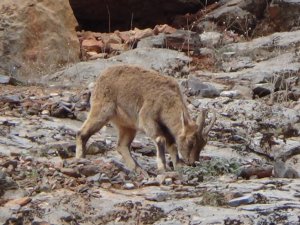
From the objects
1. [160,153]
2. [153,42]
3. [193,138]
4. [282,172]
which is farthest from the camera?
[153,42]

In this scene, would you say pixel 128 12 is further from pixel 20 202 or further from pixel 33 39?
pixel 20 202

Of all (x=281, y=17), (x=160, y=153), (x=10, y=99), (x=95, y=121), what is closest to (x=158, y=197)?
(x=160, y=153)

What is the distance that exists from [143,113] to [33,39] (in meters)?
6.00

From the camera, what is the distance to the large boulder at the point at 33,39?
17719 mm

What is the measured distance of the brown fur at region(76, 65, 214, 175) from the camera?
1247 cm

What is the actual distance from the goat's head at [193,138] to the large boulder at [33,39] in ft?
17.9

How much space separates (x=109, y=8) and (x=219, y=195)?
11.7 m

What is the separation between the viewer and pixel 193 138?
12.4 meters

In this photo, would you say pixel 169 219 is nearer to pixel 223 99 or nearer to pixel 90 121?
pixel 90 121

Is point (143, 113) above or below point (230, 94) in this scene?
above

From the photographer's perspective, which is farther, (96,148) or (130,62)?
(130,62)

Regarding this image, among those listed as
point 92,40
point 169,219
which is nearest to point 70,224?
point 169,219

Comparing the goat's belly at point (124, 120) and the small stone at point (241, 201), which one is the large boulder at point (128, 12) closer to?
the goat's belly at point (124, 120)

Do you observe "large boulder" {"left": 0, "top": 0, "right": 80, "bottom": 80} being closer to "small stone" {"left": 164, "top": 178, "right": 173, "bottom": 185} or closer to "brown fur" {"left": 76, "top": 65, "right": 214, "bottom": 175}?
"brown fur" {"left": 76, "top": 65, "right": 214, "bottom": 175}
